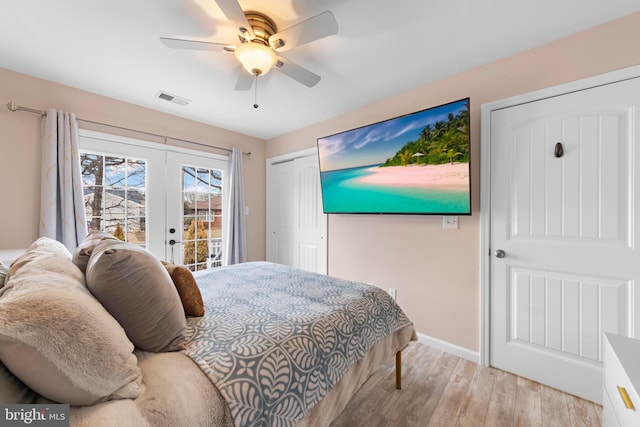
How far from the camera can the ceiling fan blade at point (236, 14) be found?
125 centimetres

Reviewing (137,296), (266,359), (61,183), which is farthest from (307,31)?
(61,183)

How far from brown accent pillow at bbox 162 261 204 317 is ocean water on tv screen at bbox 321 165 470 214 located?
6.07 feet

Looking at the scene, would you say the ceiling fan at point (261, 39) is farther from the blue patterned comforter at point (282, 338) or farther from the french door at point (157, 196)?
the french door at point (157, 196)

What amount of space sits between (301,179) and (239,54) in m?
2.09

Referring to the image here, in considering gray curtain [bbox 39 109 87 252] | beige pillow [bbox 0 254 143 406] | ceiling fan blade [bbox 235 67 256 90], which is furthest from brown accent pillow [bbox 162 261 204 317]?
gray curtain [bbox 39 109 87 252]

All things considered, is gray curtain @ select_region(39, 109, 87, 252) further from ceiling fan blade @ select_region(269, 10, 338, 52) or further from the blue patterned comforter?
ceiling fan blade @ select_region(269, 10, 338, 52)

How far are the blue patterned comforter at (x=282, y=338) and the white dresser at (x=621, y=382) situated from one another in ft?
3.07

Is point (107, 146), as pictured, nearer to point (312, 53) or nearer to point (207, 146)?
point (207, 146)

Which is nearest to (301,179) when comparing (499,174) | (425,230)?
(425,230)

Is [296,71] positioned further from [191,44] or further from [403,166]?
[403,166]

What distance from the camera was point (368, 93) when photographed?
2.56 metres

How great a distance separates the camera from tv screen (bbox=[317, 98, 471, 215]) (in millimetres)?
2031

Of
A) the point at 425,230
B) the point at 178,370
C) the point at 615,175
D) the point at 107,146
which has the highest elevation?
the point at 107,146

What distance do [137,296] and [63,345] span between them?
0.31 meters
